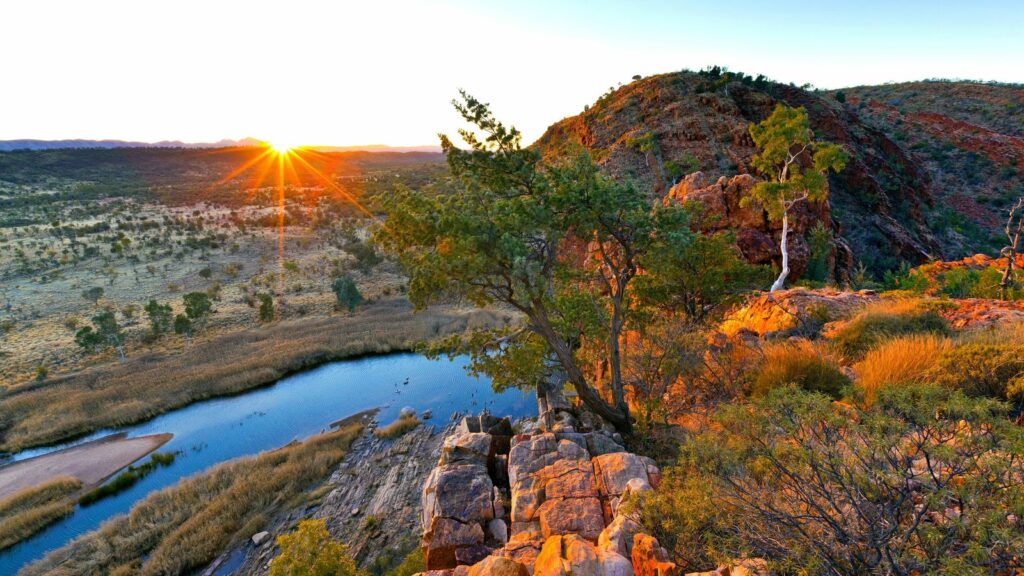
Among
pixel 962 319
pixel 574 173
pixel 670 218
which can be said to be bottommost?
pixel 962 319

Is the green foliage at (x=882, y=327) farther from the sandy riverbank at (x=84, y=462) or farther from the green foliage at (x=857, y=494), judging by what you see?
the sandy riverbank at (x=84, y=462)

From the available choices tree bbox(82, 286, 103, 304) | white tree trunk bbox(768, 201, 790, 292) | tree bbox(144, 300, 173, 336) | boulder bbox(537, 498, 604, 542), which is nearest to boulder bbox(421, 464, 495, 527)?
boulder bbox(537, 498, 604, 542)

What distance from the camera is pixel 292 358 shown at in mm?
24984

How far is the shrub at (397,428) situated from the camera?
1767 centimetres

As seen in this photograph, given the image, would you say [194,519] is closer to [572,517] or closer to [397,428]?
[397,428]

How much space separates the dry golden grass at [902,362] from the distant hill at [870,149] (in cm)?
1794

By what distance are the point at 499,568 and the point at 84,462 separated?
818 inches

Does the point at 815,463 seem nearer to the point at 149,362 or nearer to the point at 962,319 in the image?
the point at 962,319

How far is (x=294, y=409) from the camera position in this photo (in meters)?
21.0

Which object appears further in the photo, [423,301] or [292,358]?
[292,358]

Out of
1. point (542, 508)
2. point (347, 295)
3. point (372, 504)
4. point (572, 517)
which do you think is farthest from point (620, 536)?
point (347, 295)

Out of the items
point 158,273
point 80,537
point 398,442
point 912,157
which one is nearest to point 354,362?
point 398,442

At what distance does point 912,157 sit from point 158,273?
2737 inches

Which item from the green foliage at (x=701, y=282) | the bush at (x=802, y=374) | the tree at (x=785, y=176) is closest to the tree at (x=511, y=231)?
the bush at (x=802, y=374)
